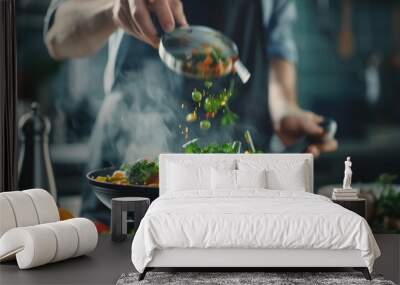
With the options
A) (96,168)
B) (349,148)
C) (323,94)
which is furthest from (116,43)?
(349,148)

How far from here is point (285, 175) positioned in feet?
23.1

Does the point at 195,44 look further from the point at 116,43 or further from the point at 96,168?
the point at 96,168

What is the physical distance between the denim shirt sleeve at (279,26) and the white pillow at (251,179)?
1586 mm

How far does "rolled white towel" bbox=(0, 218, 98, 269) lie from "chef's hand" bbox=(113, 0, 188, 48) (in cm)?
277

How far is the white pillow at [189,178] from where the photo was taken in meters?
7.01

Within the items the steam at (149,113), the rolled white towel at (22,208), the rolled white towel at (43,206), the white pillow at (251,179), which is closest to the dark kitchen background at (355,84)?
the steam at (149,113)

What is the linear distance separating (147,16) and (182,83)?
0.86m

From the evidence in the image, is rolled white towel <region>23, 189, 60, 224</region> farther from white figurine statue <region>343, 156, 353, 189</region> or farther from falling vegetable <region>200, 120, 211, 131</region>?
white figurine statue <region>343, 156, 353, 189</region>

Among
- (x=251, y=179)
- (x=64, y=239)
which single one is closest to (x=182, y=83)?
(x=251, y=179)

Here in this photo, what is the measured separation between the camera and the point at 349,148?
7.83 meters

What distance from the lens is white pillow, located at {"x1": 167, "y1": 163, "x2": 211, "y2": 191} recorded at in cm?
701

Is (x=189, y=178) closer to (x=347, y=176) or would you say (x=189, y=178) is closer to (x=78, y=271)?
(x=347, y=176)

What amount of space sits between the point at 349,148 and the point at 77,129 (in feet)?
10.2

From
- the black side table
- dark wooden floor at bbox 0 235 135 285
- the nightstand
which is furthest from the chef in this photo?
dark wooden floor at bbox 0 235 135 285
